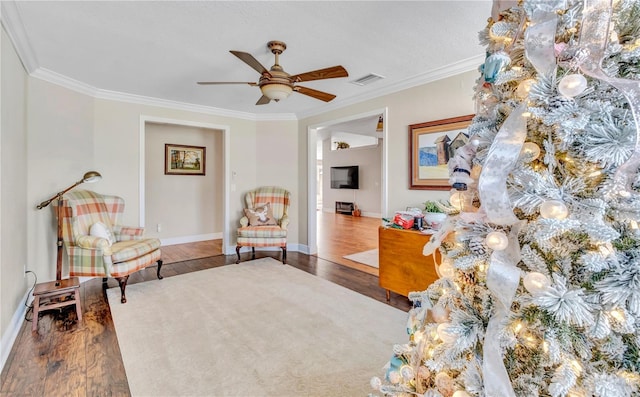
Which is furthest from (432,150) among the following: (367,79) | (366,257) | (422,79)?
(366,257)

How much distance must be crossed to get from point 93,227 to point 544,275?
153 inches

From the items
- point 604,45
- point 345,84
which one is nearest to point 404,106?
point 345,84

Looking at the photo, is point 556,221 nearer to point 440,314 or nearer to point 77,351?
point 440,314

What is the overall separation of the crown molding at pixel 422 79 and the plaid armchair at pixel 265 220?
5.80ft

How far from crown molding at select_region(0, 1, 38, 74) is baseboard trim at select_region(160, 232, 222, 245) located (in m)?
3.36

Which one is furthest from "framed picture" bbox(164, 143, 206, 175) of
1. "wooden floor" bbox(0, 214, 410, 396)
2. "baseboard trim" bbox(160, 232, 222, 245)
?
"wooden floor" bbox(0, 214, 410, 396)

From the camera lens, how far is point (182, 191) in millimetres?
5816

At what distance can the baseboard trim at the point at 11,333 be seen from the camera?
6.58ft

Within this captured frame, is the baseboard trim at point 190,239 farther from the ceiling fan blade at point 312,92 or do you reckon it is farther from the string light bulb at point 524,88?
the string light bulb at point 524,88

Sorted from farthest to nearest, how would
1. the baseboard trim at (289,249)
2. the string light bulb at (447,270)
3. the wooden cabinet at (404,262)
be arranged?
the baseboard trim at (289,249), the wooden cabinet at (404,262), the string light bulb at (447,270)

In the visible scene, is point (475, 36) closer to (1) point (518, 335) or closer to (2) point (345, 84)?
(2) point (345, 84)

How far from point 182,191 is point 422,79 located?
474 cm

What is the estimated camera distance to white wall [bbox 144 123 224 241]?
545cm

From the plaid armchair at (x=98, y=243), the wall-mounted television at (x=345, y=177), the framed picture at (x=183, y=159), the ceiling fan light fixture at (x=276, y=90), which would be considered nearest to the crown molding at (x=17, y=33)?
the plaid armchair at (x=98, y=243)
